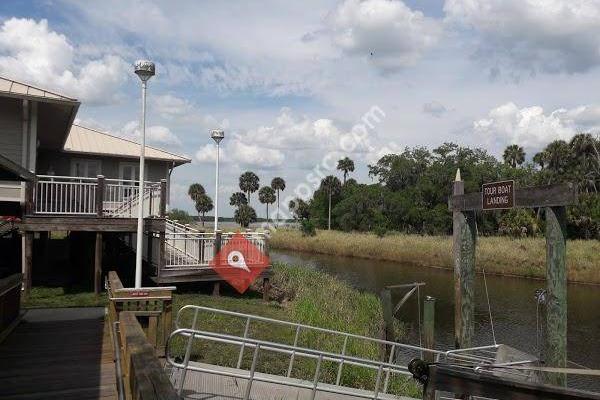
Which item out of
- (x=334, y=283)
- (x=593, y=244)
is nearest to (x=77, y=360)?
(x=334, y=283)

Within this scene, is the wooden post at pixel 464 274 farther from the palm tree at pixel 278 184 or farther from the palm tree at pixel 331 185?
the palm tree at pixel 278 184

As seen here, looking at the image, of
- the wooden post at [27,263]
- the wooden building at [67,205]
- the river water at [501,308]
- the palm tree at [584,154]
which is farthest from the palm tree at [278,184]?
the wooden post at [27,263]

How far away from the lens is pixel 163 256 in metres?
15.1

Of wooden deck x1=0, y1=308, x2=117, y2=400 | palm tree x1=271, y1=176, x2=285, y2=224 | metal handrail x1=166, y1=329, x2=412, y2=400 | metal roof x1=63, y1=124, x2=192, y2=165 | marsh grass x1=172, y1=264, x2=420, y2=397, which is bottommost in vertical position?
marsh grass x1=172, y1=264, x2=420, y2=397

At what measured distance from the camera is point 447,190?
188 ft

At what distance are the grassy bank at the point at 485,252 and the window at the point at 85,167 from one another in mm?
18441

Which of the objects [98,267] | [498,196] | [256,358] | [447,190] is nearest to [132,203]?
[98,267]

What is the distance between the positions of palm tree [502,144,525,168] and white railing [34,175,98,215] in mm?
63727

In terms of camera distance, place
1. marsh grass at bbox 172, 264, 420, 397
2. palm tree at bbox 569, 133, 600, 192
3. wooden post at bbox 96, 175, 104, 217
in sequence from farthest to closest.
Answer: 1. palm tree at bbox 569, 133, 600, 192
2. wooden post at bbox 96, 175, 104, 217
3. marsh grass at bbox 172, 264, 420, 397

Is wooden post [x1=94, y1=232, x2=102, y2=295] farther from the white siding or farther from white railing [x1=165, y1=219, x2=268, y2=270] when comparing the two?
the white siding

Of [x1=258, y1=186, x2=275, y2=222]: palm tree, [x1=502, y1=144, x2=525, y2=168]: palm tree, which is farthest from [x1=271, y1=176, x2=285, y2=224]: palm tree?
[x1=502, y1=144, x2=525, y2=168]: palm tree

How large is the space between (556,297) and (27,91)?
1295cm

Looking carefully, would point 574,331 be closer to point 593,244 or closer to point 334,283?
point 334,283

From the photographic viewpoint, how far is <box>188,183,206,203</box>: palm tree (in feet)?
279
